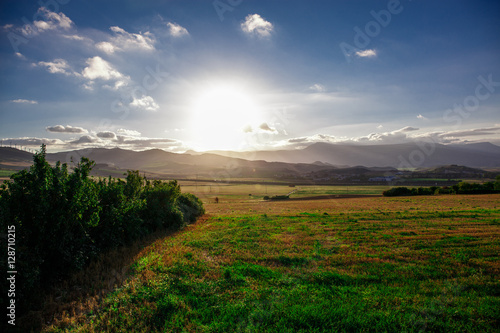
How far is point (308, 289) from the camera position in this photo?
8039 millimetres

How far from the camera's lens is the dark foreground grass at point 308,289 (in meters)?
6.16

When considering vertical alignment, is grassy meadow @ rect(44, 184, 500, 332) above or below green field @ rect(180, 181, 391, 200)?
above

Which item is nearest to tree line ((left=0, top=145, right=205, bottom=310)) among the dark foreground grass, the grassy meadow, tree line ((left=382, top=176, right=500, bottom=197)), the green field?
the grassy meadow

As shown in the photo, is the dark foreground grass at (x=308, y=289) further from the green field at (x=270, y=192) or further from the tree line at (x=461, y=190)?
the green field at (x=270, y=192)

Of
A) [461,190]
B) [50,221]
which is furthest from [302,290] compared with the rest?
[461,190]

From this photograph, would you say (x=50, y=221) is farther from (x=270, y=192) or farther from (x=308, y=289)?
(x=270, y=192)

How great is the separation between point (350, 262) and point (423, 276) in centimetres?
269

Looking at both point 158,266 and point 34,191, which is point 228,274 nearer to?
point 158,266

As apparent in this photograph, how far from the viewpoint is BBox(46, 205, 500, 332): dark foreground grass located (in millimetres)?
6156

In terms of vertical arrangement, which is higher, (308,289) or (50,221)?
(50,221)

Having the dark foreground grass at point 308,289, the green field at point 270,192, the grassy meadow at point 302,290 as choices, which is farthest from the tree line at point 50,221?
the green field at point 270,192

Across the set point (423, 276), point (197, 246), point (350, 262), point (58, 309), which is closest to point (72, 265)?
point (58, 309)

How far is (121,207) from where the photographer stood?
13805 mm

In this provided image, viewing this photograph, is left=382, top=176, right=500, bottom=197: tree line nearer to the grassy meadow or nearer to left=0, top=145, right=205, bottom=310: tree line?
the grassy meadow
